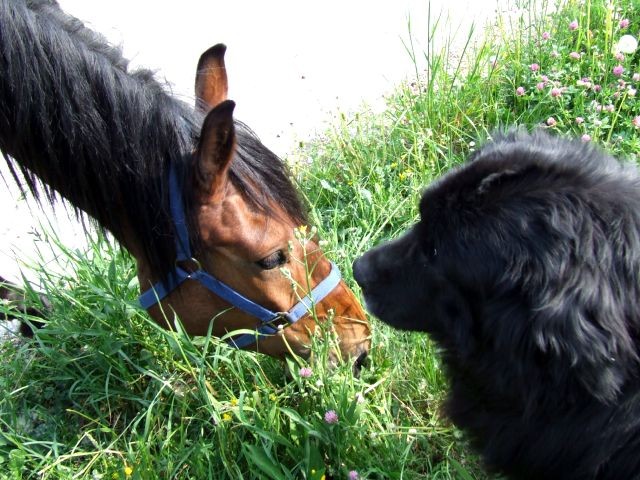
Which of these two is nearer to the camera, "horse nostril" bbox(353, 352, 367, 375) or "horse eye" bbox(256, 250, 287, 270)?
"horse eye" bbox(256, 250, 287, 270)

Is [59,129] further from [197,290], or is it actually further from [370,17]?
[370,17]

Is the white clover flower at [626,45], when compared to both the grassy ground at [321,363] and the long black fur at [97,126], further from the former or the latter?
the long black fur at [97,126]

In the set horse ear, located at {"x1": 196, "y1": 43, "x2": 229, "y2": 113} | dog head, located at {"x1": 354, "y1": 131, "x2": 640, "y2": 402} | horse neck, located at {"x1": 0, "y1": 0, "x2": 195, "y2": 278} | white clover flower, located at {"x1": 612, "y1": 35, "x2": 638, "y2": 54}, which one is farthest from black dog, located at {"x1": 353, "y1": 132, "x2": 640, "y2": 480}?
white clover flower, located at {"x1": 612, "y1": 35, "x2": 638, "y2": 54}

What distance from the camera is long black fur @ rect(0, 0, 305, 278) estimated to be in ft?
6.59

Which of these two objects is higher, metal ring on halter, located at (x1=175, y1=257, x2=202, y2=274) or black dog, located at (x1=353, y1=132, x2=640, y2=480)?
black dog, located at (x1=353, y1=132, x2=640, y2=480)

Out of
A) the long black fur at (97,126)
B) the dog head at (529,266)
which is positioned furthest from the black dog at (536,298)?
the long black fur at (97,126)

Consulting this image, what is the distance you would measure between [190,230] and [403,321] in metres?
0.74

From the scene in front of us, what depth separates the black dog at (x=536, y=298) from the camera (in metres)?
1.35

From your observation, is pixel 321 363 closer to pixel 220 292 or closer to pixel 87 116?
pixel 220 292

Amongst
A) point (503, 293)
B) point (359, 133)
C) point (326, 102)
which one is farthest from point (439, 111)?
point (503, 293)

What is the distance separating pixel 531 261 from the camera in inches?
57.0

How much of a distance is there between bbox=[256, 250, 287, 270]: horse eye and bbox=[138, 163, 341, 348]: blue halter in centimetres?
14

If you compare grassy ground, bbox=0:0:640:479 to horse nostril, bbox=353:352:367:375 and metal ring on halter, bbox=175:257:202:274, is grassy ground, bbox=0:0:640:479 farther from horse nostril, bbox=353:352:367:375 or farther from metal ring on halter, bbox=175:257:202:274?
metal ring on halter, bbox=175:257:202:274

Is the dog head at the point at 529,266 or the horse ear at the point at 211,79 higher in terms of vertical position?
the dog head at the point at 529,266
